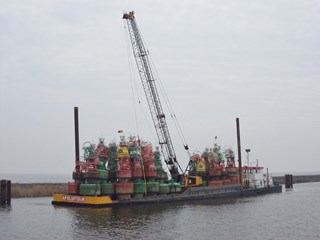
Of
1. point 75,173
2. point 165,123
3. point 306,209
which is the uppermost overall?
point 165,123

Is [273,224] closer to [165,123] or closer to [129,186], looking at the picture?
[129,186]

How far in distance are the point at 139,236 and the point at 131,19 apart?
163 ft

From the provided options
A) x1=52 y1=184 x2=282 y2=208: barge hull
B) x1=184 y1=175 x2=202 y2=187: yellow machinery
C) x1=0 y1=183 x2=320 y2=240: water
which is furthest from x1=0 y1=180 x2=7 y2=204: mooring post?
x1=184 y1=175 x2=202 y2=187: yellow machinery

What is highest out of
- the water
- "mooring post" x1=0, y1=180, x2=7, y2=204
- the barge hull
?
"mooring post" x1=0, y1=180, x2=7, y2=204

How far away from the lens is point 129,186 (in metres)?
62.6

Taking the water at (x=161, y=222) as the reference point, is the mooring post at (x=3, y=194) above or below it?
above

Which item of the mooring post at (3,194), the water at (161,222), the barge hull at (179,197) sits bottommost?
the water at (161,222)

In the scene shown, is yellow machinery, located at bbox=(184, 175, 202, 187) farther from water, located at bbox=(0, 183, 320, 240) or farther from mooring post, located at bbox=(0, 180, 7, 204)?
mooring post, located at bbox=(0, 180, 7, 204)

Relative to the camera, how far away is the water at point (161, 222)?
39156 millimetres

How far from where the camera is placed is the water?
1542 inches

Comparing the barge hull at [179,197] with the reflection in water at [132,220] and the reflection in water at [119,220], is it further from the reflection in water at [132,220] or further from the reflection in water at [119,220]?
the reflection in water at [119,220]

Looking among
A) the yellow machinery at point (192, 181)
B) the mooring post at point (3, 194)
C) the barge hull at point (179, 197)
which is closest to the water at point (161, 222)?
the barge hull at point (179, 197)

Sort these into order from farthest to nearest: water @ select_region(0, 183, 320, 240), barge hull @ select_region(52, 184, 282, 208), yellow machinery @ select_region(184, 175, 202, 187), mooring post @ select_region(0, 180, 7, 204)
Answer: yellow machinery @ select_region(184, 175, 202, 187) < mooring post @ select_region(0, 180, 7, 204) < barge hull @ select_region(52, 184, 282, 208) < water @ select_region(0, 183, 320, 240)

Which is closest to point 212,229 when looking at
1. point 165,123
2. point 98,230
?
point 98,230
